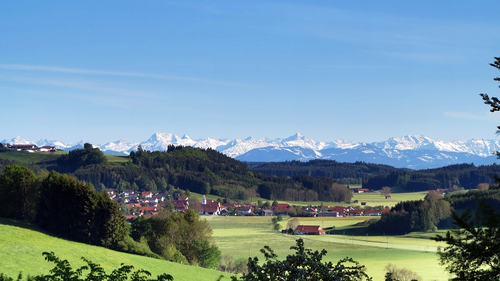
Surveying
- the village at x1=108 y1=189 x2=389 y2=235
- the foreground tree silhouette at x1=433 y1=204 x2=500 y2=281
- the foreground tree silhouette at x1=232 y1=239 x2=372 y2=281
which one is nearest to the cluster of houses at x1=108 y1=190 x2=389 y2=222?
the village at x1=108 y1=189 x2=389 y2=235

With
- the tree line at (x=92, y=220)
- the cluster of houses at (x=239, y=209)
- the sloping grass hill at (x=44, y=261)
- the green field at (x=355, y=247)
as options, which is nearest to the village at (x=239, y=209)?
the cluster of houses at (x=239, y=209)

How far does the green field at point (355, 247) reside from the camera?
A: 7088 cm

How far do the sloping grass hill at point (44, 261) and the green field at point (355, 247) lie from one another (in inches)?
905

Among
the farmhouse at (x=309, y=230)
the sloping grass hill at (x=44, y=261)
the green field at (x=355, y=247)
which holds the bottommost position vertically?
the green field at (x=355, y=247)

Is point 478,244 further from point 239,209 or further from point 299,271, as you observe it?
point 239,209

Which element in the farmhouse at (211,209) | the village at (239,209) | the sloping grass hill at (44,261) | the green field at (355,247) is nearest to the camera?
the sloping grass hill at (44,261)

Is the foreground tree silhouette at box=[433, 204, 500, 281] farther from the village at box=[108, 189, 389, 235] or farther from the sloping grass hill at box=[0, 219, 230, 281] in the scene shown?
the village at box=[108, 189, 389, 235]

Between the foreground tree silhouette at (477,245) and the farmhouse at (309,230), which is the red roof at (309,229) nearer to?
the farmhouse at (309,230)

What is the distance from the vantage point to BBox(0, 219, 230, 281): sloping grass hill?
33.5m

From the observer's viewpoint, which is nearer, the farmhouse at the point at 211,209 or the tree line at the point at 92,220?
the tree line at the point at 92,220

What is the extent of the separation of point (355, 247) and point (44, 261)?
65.1m

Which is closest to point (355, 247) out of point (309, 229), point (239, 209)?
point (309, 229)

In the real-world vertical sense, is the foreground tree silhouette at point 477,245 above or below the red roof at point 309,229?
above

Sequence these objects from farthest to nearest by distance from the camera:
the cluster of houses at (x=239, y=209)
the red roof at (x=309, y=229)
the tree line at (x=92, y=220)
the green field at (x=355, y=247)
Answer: the cluster of houses at (x=239, y=209)
the red roof at (x=309, y=229)
the green field at (x=355, y=247)
the tree line at (x=92, y=220)
